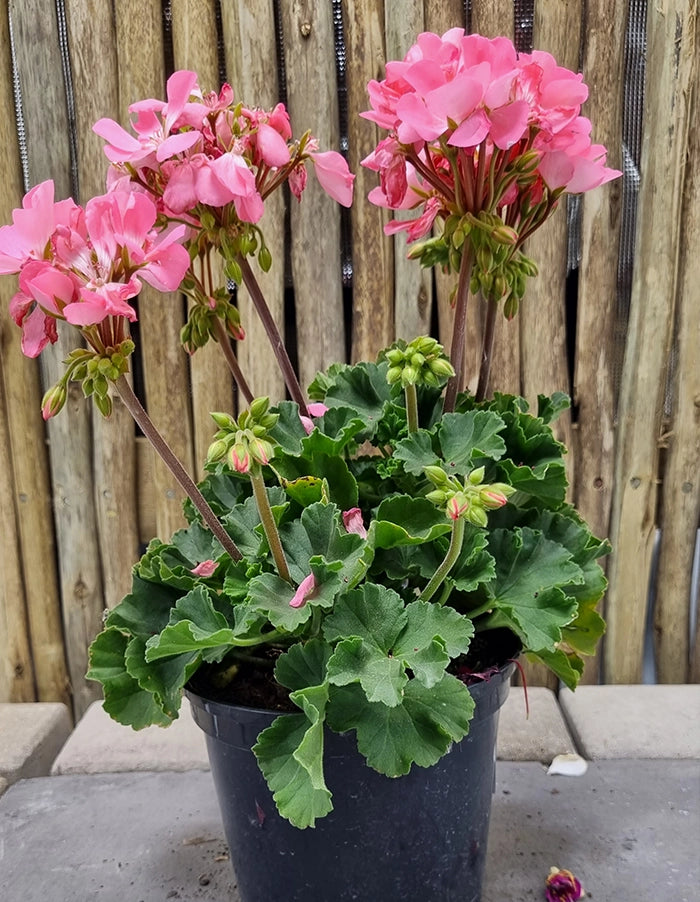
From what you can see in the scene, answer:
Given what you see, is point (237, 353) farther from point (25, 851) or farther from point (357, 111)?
point (25, 851)

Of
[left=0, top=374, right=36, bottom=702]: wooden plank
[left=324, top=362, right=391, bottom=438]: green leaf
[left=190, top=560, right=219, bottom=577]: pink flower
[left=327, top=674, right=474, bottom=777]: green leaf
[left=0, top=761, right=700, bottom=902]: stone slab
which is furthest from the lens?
[left=0, top=374, right=36, bottom=702]: wooden plank

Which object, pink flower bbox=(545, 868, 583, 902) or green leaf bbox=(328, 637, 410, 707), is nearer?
green leaf bbox=(328, 637, 410, 707)

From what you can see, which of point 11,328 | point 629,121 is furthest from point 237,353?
point 629,121

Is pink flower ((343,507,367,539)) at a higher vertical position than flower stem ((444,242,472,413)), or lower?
lower

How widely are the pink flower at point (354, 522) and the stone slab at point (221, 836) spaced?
0.65 metres

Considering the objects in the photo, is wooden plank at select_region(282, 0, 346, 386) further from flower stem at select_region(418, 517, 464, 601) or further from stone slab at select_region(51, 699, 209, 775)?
flower stem at select_region(418, 517, 464, 601)

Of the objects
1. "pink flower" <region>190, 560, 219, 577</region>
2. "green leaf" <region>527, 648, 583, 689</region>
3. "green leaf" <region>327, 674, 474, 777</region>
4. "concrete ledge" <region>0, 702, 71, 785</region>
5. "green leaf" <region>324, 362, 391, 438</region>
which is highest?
"green leaf" <region>324, 362, 391, 438</region>

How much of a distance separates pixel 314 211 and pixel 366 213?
10cm

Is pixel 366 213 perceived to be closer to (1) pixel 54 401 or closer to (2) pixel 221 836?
(1) pixel 54 401

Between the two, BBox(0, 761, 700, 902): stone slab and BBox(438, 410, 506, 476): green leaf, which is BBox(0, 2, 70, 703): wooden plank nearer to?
BBox(0, 761, 700, 902): stone slab

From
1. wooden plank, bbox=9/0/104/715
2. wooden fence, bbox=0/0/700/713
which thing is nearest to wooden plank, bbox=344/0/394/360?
wooden fence, bbox=0/0/700/713

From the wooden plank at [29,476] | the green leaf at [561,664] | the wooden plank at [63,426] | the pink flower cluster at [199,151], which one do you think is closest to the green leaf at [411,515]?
the green leaf at [561,664]

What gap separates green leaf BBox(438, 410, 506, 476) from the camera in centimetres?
92

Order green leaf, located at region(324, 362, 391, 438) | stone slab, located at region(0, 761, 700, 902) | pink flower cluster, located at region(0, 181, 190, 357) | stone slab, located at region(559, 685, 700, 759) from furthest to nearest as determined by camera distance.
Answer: stone slab, located at region(559, 685, 700, 759)
stone slab, located at region(0, 761, 700, 902)
green leaf, located at region(324, 362, 391, 438)
pink flower cluster, located at region(0, 181, 190, 357)
